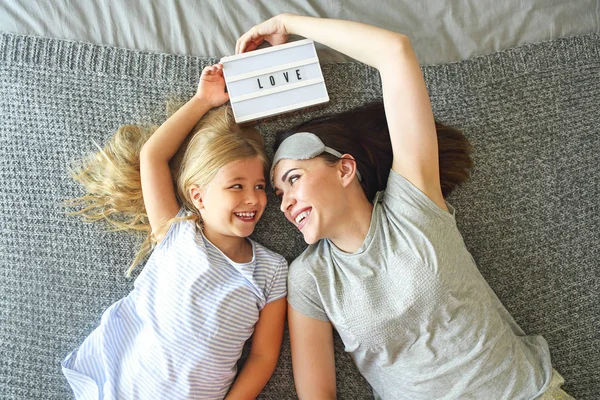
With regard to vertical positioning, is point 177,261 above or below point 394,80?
below

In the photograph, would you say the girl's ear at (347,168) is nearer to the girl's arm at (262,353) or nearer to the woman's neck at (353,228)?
the woman's neck at (353,228)

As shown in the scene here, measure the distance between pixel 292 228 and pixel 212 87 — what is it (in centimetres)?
41

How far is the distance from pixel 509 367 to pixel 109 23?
4.23 ft

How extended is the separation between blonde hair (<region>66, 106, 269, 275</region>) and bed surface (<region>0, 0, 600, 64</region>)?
233 millimetres

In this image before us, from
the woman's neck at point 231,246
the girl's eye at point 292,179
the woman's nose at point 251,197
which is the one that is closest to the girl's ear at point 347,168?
the girl's eye at point 292,179

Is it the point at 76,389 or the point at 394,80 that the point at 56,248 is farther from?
the point at 394,80

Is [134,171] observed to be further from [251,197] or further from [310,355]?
[310,355]

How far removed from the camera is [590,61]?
1.29 m

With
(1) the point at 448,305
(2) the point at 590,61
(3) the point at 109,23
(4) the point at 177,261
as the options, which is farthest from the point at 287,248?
(2) the point at 590,61

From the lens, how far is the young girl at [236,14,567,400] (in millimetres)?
1026

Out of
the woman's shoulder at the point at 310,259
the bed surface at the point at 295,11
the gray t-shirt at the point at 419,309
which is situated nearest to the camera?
the gray t-shirt at the point at 419,309

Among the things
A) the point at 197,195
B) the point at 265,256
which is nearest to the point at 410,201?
the point at 265,256

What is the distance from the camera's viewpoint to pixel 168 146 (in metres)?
1.15

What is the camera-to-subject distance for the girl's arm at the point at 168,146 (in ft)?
3.72
